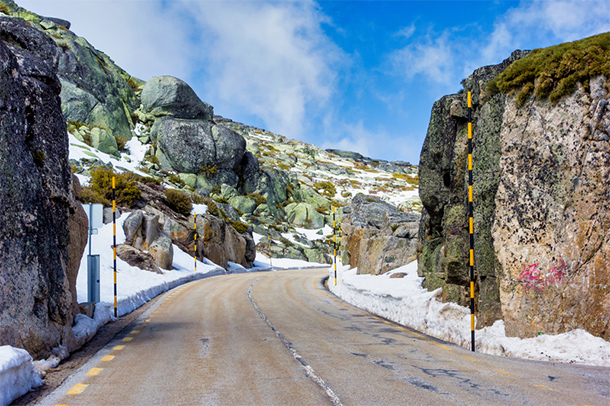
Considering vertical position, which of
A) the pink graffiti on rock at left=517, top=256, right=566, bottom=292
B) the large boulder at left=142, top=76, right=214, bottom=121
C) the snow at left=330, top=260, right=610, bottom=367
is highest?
the large boulder at left=142, top=76, right=214, bottom=121

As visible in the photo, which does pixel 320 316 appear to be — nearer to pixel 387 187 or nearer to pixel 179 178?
pixel 179 178

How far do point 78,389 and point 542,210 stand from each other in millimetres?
7578

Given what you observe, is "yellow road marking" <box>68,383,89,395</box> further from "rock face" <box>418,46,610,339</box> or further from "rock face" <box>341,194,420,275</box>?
"rock face" <box>341,194,420,275</box>

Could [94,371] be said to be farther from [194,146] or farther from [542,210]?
[194,146]

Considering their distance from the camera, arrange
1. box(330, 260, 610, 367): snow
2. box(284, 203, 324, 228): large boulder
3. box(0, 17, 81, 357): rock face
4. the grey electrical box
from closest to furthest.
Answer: box(0, 17, 81, 357): rock face
box(330, 260, 610, 367): snow
the grey electrical box
box(284, 203, 324, 228): large boulder

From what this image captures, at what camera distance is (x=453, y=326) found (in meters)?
9.82

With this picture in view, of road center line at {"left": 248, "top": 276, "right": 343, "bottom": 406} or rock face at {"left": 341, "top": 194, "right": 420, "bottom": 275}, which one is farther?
rock face at {"left": 341, "top": 194, "right": 420, "bottom": 275}

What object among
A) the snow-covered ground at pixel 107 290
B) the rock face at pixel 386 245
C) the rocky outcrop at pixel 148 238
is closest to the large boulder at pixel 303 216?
the snow-covered ground at pixel 107 290

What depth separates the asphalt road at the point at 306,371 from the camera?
18.3ft

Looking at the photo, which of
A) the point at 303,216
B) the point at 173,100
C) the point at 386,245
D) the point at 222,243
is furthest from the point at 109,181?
the point at 303,216

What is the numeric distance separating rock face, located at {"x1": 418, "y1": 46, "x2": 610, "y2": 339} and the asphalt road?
3.71ft

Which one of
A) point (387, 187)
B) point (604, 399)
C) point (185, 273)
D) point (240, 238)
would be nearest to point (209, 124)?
point (240, 238)

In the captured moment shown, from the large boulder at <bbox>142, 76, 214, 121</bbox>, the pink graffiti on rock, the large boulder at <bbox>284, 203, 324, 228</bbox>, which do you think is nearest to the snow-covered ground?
the pink graffiti on rock

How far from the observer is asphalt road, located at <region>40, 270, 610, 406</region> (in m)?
5.57
